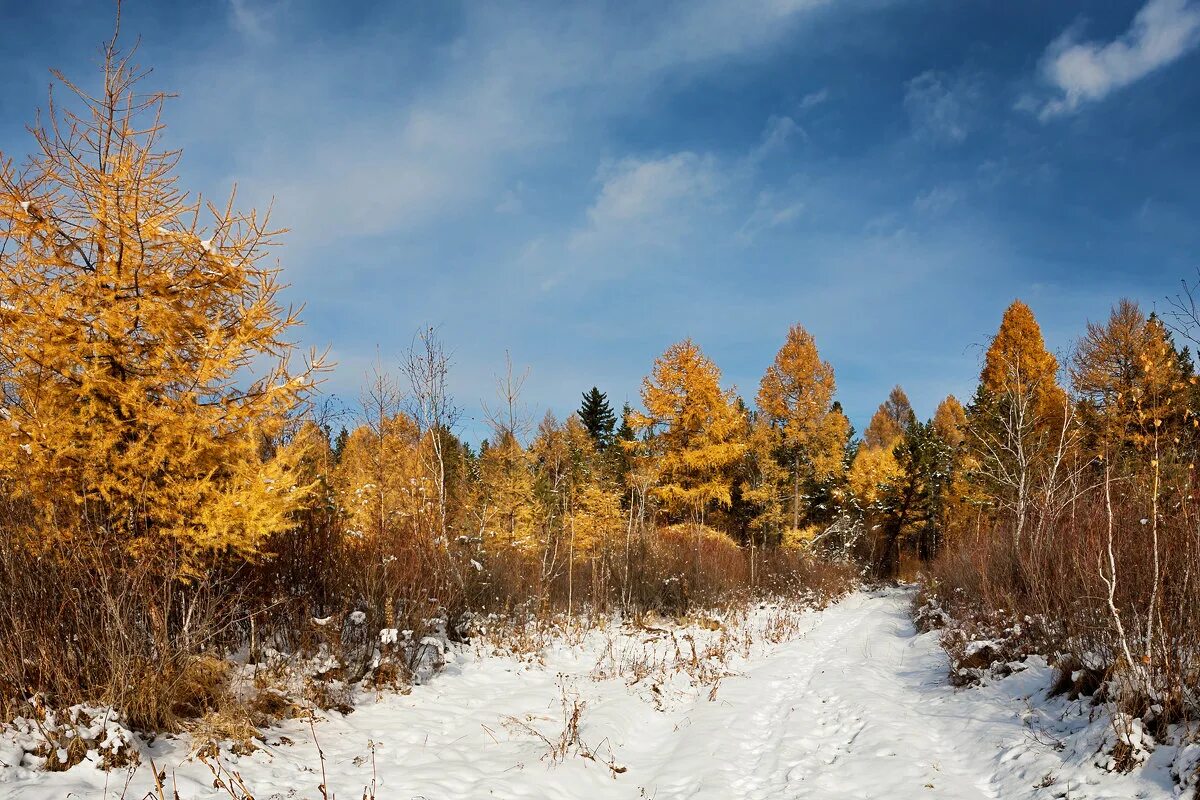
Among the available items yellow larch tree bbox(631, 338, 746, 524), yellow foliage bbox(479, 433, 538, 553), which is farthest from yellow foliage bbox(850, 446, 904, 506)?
yellow foliage bbox(479, 433, 538, 553)

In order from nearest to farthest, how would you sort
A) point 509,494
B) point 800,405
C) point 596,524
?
point 509,494 → point 596,524 → point 800,405

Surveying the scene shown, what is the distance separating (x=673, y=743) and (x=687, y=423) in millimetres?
20589

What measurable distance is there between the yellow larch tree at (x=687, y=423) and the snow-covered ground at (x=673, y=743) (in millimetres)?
16962

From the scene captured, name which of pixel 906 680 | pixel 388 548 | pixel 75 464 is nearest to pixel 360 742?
pixel 388 548

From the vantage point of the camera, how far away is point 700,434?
86.6 ft

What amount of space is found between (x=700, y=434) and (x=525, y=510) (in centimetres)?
966

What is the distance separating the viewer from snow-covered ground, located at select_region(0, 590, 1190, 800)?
4.34 meters

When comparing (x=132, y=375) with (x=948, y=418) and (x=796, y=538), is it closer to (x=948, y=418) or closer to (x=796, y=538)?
(x=796, y=538)

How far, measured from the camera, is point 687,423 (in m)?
26.4

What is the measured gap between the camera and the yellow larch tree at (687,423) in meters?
26.2

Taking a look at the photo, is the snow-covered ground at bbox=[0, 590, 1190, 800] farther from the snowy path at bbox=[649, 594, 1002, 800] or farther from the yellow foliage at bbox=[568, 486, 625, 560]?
the yellow foliage at bbox=[568, 486, 625, 560]

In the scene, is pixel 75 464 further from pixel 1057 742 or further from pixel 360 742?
pixel 1057 742

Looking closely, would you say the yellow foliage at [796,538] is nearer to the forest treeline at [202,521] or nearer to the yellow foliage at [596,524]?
the yellow foliage at [596,524]

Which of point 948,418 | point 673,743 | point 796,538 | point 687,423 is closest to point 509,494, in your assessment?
point 687,423
